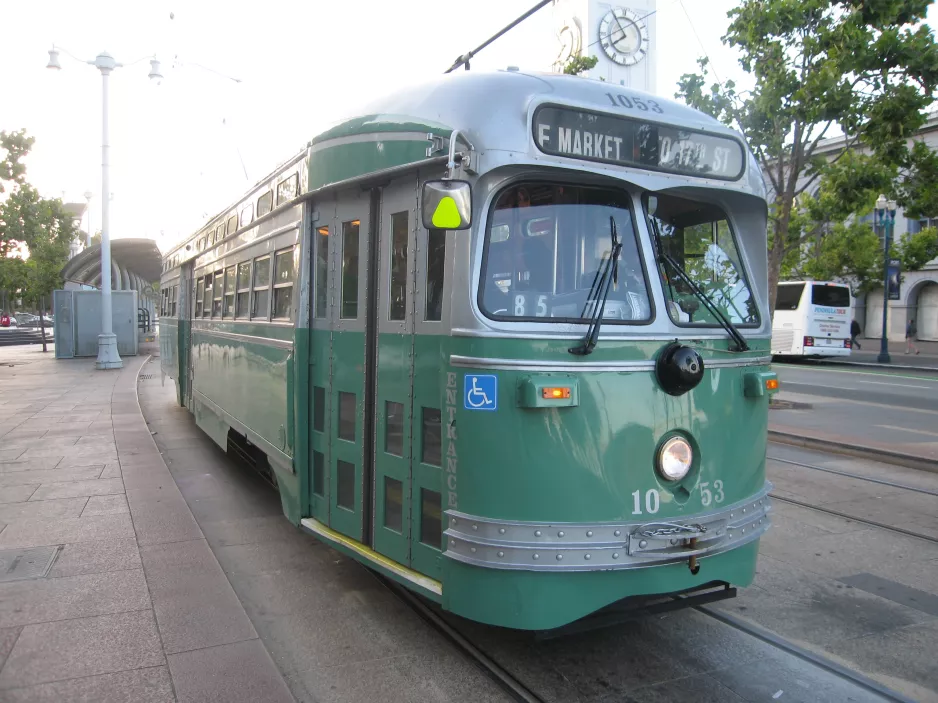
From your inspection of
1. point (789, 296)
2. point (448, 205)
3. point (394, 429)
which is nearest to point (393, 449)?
point (394, 429)

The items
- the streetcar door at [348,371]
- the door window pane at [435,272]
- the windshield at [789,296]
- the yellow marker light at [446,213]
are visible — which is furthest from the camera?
the windshield at [789,296]

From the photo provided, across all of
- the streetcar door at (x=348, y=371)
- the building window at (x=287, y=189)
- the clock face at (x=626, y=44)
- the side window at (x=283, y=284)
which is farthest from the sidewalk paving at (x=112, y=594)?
the clock face at (x=626, y=44)

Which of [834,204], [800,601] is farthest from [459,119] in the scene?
[834,204]

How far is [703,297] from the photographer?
13.5ft

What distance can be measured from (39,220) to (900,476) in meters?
32.7

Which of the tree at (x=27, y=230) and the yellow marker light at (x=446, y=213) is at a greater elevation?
the tree at (x=27, y=230)

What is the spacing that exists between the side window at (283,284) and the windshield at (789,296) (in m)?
25.0

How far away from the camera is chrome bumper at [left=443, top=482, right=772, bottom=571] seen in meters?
3.52

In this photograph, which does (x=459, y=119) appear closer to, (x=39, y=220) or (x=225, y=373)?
(x=225, y=373)

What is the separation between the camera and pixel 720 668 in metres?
3.93

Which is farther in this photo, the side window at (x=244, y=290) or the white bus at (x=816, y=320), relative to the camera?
the white bus at (x=816, y=320)

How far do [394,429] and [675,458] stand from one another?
4.98ft

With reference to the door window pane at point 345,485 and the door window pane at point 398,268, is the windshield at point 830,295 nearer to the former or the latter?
the door window pane at point 345,485

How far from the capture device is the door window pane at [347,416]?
15.3ft
